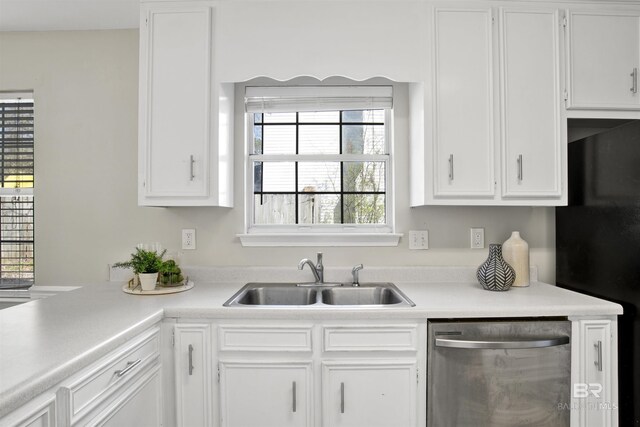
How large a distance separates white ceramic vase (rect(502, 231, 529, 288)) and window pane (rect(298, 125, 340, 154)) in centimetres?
118

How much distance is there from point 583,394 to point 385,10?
2.08 metres

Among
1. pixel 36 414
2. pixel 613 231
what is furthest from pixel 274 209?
pixel 613 231

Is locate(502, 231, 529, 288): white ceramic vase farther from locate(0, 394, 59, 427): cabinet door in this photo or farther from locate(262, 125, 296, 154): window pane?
locate(0, 394, 59, 427): cabinet door

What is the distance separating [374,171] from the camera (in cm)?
237

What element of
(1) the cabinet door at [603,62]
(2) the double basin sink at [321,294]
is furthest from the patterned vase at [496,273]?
(1) the cabinet door at [603,62]

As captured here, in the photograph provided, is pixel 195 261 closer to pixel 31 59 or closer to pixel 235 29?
pixel 235 29

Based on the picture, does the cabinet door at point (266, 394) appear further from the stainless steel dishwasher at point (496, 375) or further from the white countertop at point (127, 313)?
the stainless steel dishwasher at point (496, 375)

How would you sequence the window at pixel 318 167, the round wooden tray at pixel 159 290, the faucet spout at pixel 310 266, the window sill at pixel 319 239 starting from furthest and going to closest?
the window at pixel 318 167 → the window sill at pixel 319 239 → the faucet spout at pixel 310 266 → the round wooden tray at pixel 159 290

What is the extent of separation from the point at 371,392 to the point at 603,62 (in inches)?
81.5

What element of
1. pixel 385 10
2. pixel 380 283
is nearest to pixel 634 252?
pixel 380 283

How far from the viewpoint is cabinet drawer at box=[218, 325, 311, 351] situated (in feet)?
5.31

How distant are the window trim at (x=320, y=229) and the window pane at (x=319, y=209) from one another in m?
0.05

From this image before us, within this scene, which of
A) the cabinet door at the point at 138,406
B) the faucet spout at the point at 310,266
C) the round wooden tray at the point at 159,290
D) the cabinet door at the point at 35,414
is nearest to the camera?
the cabinet door at the point at 35,414

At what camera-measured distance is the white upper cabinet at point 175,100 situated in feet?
6.43
